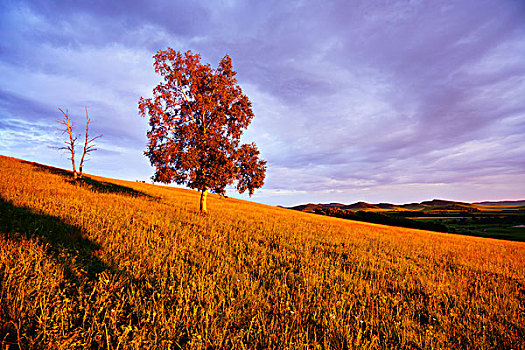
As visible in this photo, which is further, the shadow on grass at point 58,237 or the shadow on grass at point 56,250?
the shadow on grass at point 58,237

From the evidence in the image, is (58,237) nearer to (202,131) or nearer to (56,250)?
(56,250)

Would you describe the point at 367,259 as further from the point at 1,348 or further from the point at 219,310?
the point at 1,348

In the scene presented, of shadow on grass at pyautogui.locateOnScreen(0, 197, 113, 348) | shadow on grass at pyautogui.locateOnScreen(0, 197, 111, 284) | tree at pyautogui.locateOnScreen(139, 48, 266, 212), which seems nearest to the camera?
shadow on grass at pyautogui.locateOnScreen(0, 197, 113, 348)

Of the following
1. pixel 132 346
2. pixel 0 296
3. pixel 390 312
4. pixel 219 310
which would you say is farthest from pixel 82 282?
pixel 390 312

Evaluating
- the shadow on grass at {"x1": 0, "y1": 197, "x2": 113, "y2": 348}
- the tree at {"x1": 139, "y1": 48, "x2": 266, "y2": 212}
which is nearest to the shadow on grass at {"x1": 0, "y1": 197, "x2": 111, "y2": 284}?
the shadow on grass at {"x1": 0, "y1": 197, "x2": 113, "y2": 348}

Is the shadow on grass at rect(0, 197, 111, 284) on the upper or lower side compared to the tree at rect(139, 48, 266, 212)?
lower

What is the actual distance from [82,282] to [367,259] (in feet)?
26.7

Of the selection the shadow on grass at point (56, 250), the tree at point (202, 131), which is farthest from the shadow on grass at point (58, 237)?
the tree at point (202, 131)

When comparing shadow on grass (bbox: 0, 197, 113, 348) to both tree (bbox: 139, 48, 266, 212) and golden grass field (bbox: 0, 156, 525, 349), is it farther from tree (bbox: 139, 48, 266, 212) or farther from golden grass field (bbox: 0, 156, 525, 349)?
tree (bbox: 139, 48, 266, 212)

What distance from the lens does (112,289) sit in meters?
3.57

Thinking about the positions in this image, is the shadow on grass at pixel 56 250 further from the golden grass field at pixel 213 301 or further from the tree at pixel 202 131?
the tree at pixel 202 131

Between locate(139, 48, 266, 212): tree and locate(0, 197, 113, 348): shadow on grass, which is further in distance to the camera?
locate(139, 48, 266, 212): tree

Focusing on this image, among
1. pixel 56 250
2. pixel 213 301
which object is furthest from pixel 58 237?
pixel 213 301

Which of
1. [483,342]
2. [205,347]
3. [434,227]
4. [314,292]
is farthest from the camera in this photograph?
[434,227]
